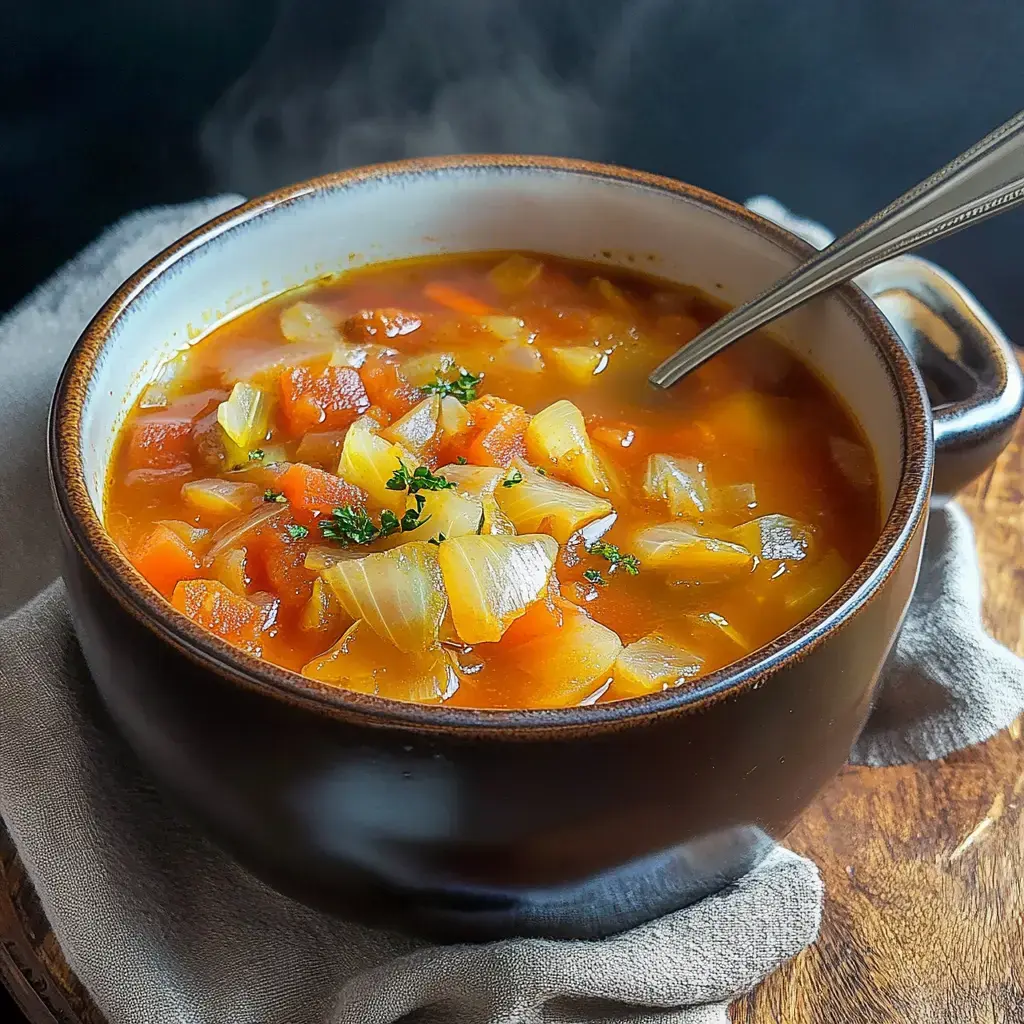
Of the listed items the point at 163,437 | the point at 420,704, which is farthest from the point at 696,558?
the point at 163,437

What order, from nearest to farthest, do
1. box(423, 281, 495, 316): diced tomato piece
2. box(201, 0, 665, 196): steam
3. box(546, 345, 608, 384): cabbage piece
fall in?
box(546, 345, 608, 384): cabbage piece, box(423, 281, 495, 316): diced tomato piece, box(201, 0, 665, 196): steam

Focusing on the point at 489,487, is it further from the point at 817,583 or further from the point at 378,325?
the point at 378,325

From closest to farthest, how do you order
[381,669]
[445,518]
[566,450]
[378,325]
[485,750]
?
[485,750]
[381,669]
[445,518]
[566,450]
[378,325]

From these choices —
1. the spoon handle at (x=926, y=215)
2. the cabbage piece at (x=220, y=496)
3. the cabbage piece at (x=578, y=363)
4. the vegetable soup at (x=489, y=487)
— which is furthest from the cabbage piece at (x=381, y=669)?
the spoon handle at (x=926, y=215)

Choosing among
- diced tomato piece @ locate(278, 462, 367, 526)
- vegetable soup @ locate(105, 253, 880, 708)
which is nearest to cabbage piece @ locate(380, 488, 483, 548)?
vegetable soup @ locate(105, 253, 880, 708)

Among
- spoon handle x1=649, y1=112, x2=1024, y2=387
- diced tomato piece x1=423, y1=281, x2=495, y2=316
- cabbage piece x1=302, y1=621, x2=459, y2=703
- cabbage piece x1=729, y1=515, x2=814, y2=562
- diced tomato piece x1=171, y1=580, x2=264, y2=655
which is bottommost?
diced tomato piece x1=171, y1=580, x2=264, y2=655

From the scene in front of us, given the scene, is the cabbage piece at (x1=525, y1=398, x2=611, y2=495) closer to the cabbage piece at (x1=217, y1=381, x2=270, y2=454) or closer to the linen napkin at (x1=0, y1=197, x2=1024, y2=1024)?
the cabbage piece at (x1=217, y1=381, x2=270, y2=454)
